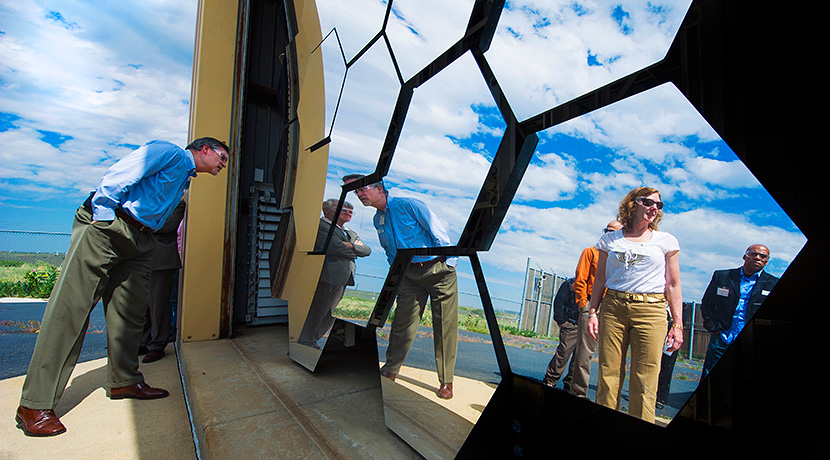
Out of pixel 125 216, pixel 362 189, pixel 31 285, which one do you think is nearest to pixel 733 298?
pixel 362 189

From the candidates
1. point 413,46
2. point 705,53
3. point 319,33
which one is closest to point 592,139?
point 705,53

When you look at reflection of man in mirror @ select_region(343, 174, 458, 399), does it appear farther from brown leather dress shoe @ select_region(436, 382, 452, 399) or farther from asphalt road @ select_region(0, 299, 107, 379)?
asphalt road @ select_region(0, 299, 107, 379)

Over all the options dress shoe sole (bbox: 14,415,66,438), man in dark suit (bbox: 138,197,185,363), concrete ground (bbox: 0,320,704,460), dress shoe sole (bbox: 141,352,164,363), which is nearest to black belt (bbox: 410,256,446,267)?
concrete ground (bbox: 0,320,704,460)

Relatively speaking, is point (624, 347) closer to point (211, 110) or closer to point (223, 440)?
point (223, 440)

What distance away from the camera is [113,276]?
1.90 metres

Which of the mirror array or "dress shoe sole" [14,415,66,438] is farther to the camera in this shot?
"dress shoe sole" [14,415,66,438]

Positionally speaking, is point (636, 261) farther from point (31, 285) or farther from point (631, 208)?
point (31, 285)

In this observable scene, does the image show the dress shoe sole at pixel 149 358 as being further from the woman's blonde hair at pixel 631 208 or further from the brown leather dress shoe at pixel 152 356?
the woman's blonde hair at pixel 631 208

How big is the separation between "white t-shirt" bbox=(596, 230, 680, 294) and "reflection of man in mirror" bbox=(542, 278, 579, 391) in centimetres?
7

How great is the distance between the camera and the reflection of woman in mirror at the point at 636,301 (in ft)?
1.85

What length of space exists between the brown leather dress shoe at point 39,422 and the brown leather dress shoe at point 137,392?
1.16 ft

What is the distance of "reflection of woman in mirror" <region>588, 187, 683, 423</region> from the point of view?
0.56 metres

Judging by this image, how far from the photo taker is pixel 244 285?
3.39 meters

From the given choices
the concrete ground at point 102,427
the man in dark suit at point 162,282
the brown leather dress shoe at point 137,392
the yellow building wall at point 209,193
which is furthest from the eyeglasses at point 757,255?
the yellow building wall at point 209,193
